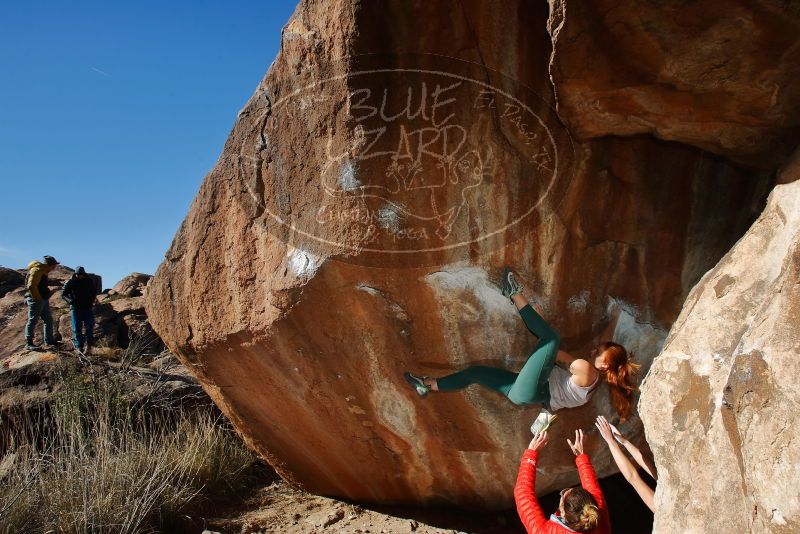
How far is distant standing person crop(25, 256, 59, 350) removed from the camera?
6375 millimetres

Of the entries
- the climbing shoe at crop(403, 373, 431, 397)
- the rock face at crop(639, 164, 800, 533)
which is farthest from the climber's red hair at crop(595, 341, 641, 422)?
the climbing shoe at crop(403, 373, 431, 397)

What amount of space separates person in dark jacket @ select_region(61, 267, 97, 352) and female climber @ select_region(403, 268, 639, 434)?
513 cm

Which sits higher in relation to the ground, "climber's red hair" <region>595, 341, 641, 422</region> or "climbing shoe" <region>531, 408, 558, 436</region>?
"climber's red hair" <region>595, 341, 641, 422</region>

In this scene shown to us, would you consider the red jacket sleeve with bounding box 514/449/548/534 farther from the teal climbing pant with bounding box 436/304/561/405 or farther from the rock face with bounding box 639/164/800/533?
the rock face with bounding box 639/164/800/533

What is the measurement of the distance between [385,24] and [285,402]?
2298mm

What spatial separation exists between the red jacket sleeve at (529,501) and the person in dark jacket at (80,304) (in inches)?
224

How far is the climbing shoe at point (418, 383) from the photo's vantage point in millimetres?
3052

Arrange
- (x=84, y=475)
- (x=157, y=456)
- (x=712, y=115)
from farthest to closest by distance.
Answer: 1. (x=157, y=456)
2. (x=84, y=475)
3. (x=712, y=115)

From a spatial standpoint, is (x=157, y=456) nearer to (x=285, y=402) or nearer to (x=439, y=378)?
(x=285, y=402)

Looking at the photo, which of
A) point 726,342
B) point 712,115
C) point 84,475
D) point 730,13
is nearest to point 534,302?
point 726,342

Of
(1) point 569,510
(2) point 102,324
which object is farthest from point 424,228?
(2) point 102,324

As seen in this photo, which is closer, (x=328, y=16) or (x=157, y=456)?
(x=328, y=16)

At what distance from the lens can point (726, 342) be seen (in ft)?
6.77

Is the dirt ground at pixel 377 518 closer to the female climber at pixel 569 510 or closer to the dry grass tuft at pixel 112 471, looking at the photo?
the dry grass tuft at pixel 112 471
